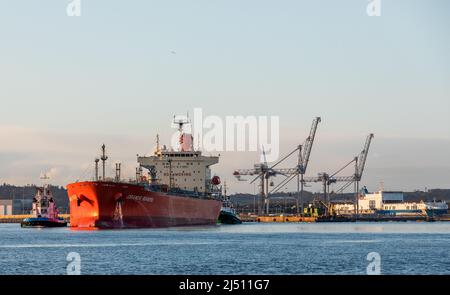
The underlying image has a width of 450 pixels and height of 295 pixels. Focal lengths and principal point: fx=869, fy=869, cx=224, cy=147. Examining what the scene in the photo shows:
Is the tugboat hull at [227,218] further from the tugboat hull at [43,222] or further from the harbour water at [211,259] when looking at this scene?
the harbour water at [211,259]

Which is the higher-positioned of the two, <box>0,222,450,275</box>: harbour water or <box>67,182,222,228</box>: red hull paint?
<box>67,182,222,228</box>: red hull paint

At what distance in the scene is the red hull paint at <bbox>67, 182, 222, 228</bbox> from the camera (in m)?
92.8

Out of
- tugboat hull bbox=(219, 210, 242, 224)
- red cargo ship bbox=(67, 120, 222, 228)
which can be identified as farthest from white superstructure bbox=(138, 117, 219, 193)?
tugboat hull bbox=(219, 210, 242, 224)

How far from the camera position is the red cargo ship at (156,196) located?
9338 centimetres

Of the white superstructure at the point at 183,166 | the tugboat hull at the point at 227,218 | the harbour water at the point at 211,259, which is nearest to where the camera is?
the harbour water at the point at 211,259

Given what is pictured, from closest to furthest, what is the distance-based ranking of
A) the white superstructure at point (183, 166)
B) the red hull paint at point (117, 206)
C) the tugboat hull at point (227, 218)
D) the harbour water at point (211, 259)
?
the harbour water at point (211, 259), the red hull paint at point (117, 206), the white superstructure at point (183, 166), the tugboat hull at point (227, 218)

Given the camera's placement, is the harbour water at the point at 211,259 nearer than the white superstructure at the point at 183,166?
Yes

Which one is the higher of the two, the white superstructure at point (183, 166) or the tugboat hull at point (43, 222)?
the white superstructure at point (183, 166)

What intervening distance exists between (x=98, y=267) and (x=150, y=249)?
1333 cm

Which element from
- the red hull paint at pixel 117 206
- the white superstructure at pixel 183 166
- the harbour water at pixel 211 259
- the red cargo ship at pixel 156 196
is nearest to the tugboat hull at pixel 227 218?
the red cargo ship at pixel 156 196

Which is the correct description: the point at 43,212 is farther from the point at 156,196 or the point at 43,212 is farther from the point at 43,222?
the point at 156,196

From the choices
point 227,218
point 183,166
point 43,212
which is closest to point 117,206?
point 183,166

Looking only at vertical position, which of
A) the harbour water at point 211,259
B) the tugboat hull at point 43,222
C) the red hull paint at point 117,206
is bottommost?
the harbour water at point 211,259

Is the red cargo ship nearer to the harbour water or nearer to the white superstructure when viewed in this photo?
the white superstructure
